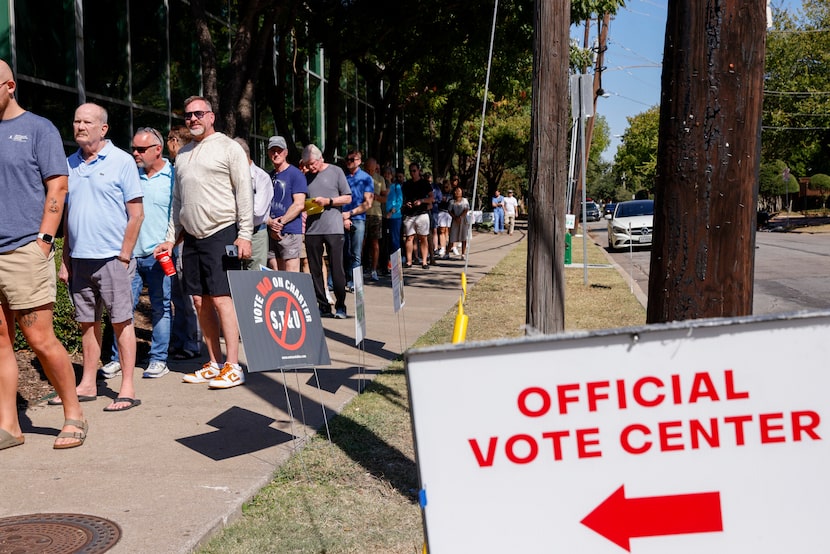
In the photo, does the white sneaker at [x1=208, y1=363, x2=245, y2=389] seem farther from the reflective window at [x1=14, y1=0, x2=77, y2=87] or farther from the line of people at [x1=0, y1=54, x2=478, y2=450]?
the reflective window at [x1=14, y1=0, x2=77, y2=87]

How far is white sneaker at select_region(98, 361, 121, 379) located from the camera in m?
7.43

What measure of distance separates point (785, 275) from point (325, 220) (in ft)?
31.0

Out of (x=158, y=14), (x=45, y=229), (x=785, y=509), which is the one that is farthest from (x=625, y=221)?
(x=785, y=509)

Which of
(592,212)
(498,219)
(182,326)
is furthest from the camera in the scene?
(592,212)

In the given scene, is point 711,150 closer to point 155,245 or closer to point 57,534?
point 57,534

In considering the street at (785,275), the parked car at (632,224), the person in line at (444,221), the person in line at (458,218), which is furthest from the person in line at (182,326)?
the parked car at (632,224)

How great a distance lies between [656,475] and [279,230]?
7579mm

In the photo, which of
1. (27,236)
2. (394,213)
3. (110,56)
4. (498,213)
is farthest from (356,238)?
(498,213)

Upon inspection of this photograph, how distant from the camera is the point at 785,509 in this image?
7.92ft

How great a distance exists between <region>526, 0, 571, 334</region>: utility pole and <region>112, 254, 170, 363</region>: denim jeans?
300cm

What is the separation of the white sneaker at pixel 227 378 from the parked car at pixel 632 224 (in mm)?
18539

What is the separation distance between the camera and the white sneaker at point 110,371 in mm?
7426

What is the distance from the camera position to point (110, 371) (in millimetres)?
7441

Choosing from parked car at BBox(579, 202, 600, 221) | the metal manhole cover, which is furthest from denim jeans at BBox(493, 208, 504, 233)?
the metal manhole cover
